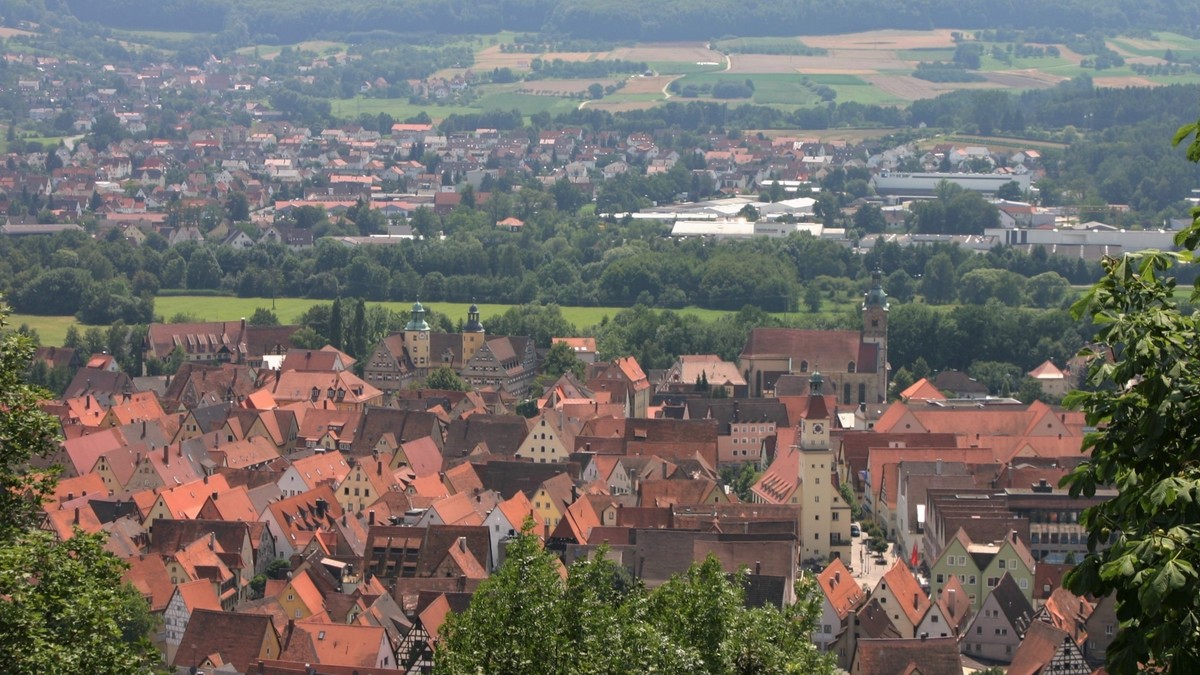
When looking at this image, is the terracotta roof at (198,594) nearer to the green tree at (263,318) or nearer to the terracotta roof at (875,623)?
the terracotta roof at (875,623)

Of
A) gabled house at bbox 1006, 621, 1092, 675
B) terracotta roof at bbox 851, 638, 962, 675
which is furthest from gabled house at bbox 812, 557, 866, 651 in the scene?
gabled house at bbox 1006, 621, 1092, 675

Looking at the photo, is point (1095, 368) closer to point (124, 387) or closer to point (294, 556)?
point (294, 556)

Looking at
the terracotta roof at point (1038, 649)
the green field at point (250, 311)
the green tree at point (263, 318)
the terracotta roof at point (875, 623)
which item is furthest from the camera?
the green field at point (250, 311)

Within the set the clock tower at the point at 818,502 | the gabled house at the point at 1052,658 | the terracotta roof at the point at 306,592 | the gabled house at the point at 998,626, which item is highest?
the gabled house at the point at 1052,658

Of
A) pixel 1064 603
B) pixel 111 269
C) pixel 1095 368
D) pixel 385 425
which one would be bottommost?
pixel 111 269

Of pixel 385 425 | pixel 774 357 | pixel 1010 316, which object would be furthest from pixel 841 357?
pixel 385 425

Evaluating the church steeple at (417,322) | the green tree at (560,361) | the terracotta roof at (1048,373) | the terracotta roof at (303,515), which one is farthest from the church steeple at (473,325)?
the terracotta roof at (303,515)
